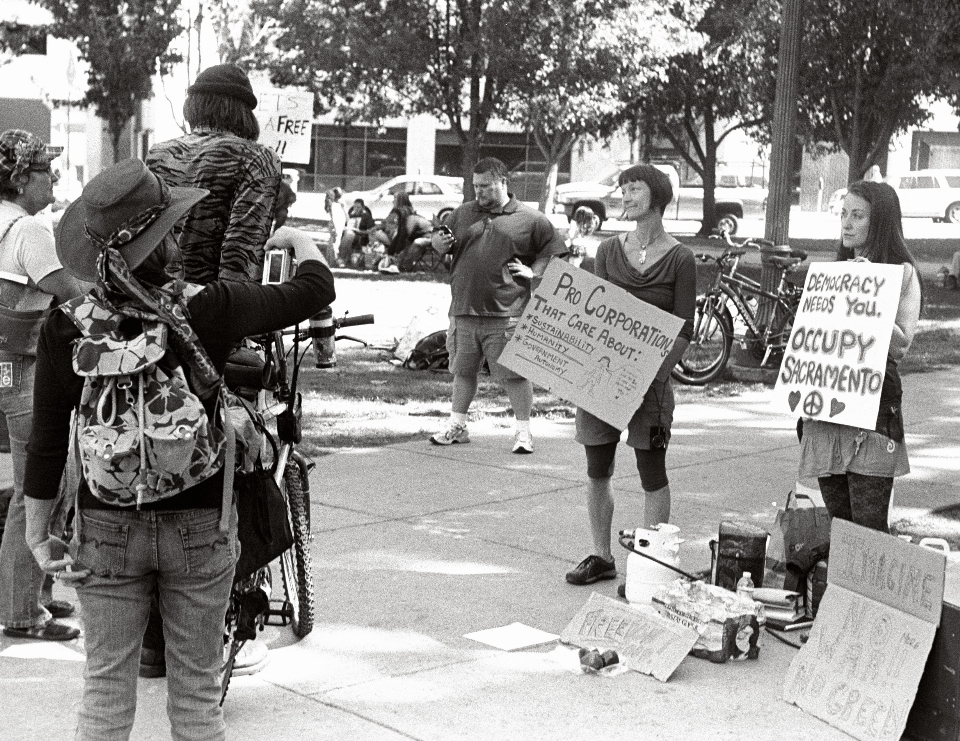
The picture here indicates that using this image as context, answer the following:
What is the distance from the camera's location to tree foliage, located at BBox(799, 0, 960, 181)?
24922 mm

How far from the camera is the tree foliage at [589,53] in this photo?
22141 mm

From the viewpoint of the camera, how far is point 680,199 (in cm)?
4247

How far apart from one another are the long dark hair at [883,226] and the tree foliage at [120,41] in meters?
21.5

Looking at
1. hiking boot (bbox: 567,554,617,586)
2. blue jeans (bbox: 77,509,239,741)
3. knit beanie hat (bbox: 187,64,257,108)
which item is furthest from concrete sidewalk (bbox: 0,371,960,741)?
knit beanie hat (bbox: 187,64,257,108)

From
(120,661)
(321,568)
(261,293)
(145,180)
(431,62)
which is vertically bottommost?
(321,568)

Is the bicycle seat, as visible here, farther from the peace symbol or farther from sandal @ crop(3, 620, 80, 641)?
sandal @ crop(3, 620, 80, 641)

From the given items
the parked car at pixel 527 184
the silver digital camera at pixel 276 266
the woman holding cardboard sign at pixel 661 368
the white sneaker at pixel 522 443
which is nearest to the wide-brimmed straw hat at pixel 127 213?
the silver digital camera at pixel 276 266

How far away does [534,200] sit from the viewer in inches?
1989

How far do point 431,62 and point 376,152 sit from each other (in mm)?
32498

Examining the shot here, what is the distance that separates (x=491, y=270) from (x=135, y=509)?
5752 millimetres

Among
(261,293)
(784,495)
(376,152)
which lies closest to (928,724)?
(261,293)

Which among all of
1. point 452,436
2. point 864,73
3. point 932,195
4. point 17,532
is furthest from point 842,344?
point 932,195

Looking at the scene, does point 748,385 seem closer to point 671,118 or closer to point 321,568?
point 321,568

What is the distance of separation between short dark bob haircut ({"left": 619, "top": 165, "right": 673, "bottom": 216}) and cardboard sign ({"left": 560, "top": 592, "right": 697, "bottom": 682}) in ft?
5.72
